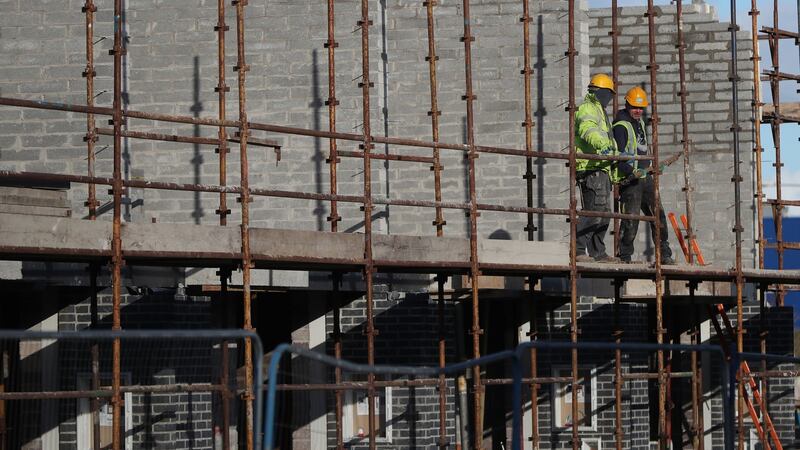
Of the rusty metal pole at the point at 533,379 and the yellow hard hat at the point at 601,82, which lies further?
the yellow hard hat at the point at 601,82

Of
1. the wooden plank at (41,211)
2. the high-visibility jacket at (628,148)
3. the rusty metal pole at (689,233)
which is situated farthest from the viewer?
the rusty metal pole at (689,233)

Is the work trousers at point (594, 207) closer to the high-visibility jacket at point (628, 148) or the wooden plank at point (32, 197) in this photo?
the high-visibility jacket at point (628, 148)

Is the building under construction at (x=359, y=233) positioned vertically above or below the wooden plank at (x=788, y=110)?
below

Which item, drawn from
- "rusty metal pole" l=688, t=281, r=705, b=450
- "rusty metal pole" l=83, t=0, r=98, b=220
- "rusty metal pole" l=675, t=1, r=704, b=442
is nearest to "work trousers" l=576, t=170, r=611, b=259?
"rusty metal pole" l=675, t=1, r=704, b=442

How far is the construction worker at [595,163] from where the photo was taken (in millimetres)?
15477

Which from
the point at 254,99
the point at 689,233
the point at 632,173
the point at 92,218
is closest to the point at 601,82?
the point at 632,173

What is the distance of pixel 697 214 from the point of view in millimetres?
22391

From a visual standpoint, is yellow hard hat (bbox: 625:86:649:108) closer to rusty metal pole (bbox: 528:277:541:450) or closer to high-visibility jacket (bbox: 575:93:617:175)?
high-visibility jacket (bbox: 575:93:617:175)

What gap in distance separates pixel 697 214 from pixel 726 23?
2770 millimetres

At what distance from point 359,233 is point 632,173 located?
347cm

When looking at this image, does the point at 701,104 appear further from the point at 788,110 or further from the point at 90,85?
the point at 90,85

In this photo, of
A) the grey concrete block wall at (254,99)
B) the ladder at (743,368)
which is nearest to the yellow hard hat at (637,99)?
the grey concrete block wall at (254,99)

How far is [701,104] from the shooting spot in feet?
74.2

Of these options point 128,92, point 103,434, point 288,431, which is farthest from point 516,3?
point 103,434
